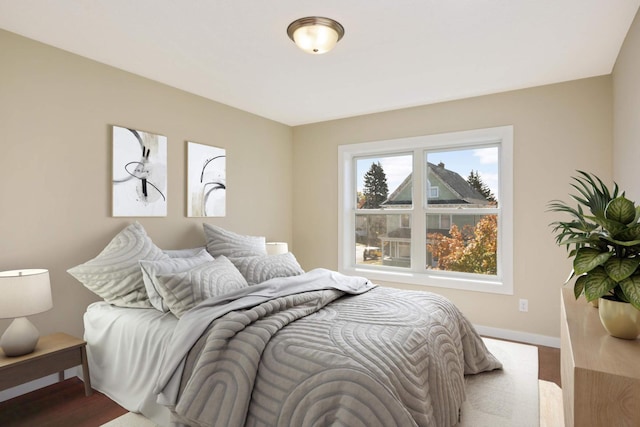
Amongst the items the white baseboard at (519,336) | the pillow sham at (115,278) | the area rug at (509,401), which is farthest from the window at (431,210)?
the pillow sham at (115,278)

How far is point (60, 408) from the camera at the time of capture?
7.64 feet

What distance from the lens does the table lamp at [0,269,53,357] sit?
6.83 feet

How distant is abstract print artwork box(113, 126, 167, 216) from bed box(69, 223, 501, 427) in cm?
35

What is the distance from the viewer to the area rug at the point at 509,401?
7.16 feet

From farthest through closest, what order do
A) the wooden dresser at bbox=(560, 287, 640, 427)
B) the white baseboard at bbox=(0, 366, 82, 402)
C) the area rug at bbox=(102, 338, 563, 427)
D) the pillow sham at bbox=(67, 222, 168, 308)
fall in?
the pillow sham at bbox=(67, 222, 168, 308) < the white baseboard at bbox=(0, 366, 82, 402) < the area rug at bbox=(102, 338, 563, 427) < the wooden dresser at bbox=(560, 287, 640, 427)

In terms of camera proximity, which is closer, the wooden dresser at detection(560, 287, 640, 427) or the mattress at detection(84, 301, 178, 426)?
the wooden dresser at detection(560, 287, 640, 427)

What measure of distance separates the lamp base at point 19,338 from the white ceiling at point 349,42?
190cm

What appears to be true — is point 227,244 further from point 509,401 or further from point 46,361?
point 509,401

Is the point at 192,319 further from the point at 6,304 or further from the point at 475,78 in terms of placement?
the point at 475,78

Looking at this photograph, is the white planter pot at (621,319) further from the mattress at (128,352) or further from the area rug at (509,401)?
the mattress at (128,352)

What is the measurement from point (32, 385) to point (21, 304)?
2.75 ft

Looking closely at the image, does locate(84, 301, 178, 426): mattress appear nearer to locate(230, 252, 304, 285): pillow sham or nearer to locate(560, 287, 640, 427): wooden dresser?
locate(230, 252, 304, 285): pillow sham

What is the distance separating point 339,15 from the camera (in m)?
2.23

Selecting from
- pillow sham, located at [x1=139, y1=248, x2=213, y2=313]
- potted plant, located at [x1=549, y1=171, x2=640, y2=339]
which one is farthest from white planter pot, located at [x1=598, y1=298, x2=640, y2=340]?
pillow sham, located at [x1=139, y1=248, x2=213, y2=313]
